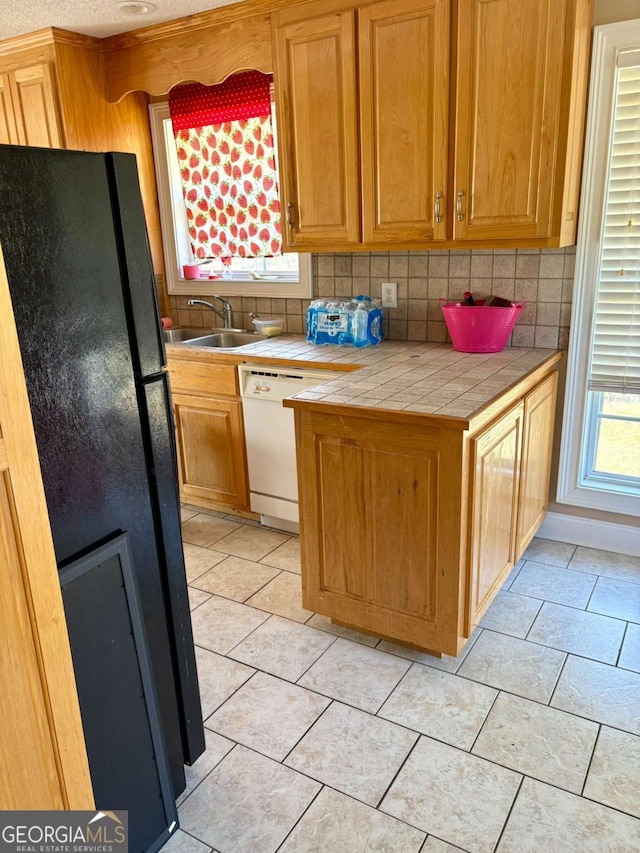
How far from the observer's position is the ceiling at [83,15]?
271 centimetres

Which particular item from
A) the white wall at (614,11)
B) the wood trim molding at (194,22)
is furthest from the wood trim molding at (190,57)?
the white wall at (614,11)

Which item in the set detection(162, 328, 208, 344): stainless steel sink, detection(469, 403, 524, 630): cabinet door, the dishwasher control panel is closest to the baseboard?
detection(469, 403, 524, 630): cabinet door

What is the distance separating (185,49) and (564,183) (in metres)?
1.93

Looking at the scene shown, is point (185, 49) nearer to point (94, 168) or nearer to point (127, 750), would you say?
point (94, 168)

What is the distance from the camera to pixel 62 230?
3.95 ft

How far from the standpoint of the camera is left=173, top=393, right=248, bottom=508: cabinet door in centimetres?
313

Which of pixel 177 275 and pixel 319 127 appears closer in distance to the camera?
pixel 319 127

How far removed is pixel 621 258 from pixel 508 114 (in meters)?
0.75

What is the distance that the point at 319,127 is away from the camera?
8.98 feet

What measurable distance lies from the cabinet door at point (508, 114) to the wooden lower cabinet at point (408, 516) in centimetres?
70

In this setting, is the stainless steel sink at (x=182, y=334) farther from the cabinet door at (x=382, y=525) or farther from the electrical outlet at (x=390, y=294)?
the cabinet door at (x=382, y=525)

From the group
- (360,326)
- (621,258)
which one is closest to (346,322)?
(360,326)

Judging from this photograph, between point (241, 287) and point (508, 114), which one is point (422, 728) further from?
point (241, 287)

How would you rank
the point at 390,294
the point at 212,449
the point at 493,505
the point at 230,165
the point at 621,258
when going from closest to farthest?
the point at 493,505
the point at 621,258
the point at 390,294
the point at 212,449
the point at 230,165
